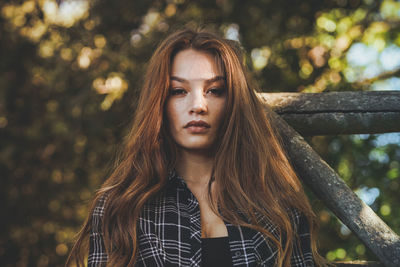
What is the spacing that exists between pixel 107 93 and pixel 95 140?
455 mm

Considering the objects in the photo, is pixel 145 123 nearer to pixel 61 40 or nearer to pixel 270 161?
pixel 270 161

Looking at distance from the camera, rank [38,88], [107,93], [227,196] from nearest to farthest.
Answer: [227,196] → [107,93] → [38,88]

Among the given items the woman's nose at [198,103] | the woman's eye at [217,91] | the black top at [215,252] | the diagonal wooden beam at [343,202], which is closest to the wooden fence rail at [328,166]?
the diagonal wooden beam at [343,202]

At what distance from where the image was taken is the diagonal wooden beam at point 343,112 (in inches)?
63.9

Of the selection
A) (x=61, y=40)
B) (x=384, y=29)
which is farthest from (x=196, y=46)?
(x=61, y=40)

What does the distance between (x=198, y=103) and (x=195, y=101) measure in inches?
0.7

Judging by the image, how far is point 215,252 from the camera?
161 centimetres

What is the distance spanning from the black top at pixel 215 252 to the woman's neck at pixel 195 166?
29 cm

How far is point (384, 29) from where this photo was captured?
2.77 meters

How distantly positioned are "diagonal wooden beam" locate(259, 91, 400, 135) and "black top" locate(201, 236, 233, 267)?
0.60m

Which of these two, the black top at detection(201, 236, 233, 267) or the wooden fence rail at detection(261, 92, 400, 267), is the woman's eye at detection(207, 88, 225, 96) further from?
the black top at detection(201, 236, 233, 267)

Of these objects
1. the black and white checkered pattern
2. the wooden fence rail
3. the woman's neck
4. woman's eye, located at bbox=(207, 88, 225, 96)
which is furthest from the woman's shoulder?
the wooden fence rail

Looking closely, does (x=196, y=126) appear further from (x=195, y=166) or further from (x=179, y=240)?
(x=179, y=240)

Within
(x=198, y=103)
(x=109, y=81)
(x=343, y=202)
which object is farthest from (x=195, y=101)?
(x=109, y=81)
